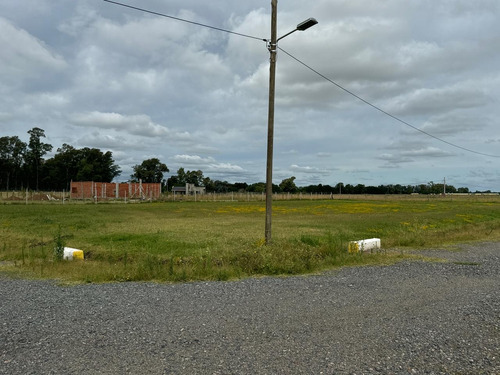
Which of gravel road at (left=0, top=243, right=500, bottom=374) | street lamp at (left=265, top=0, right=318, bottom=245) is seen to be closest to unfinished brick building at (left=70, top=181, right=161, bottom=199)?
street lamp at (left=265, top=0, right=318, bottom=245)

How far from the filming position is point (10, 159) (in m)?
113

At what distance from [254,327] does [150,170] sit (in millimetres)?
136308

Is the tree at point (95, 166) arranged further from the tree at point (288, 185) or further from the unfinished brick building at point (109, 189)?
the tree at point (288, 185)

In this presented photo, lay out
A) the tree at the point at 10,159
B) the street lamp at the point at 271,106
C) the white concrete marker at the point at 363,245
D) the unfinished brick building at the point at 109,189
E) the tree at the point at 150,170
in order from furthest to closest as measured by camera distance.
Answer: the tree at the point at 150,170 < the tree at the point at 10,159 < the unfinished brick building at the point at 109,189 < the white concrete marker at the point at 363,245 < the street lamp at the point at 271,106

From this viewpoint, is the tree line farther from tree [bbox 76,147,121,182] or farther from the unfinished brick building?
the unfinished brick building

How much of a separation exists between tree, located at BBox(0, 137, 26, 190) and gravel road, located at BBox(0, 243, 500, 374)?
122m

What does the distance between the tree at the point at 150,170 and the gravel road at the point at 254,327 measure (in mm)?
131603

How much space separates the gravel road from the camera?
14.9 feet

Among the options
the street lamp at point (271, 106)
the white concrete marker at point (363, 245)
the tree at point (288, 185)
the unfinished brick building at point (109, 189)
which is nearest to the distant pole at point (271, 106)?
the street lamp at point (271, 106)

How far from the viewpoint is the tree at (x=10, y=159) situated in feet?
366

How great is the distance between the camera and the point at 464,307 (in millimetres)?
6793

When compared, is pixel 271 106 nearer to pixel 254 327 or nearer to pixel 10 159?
pixel 254 327

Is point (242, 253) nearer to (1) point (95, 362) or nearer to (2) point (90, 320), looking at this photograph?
(2) point (90, 320)

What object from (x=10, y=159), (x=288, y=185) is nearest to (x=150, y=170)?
(x=10, y=159)
